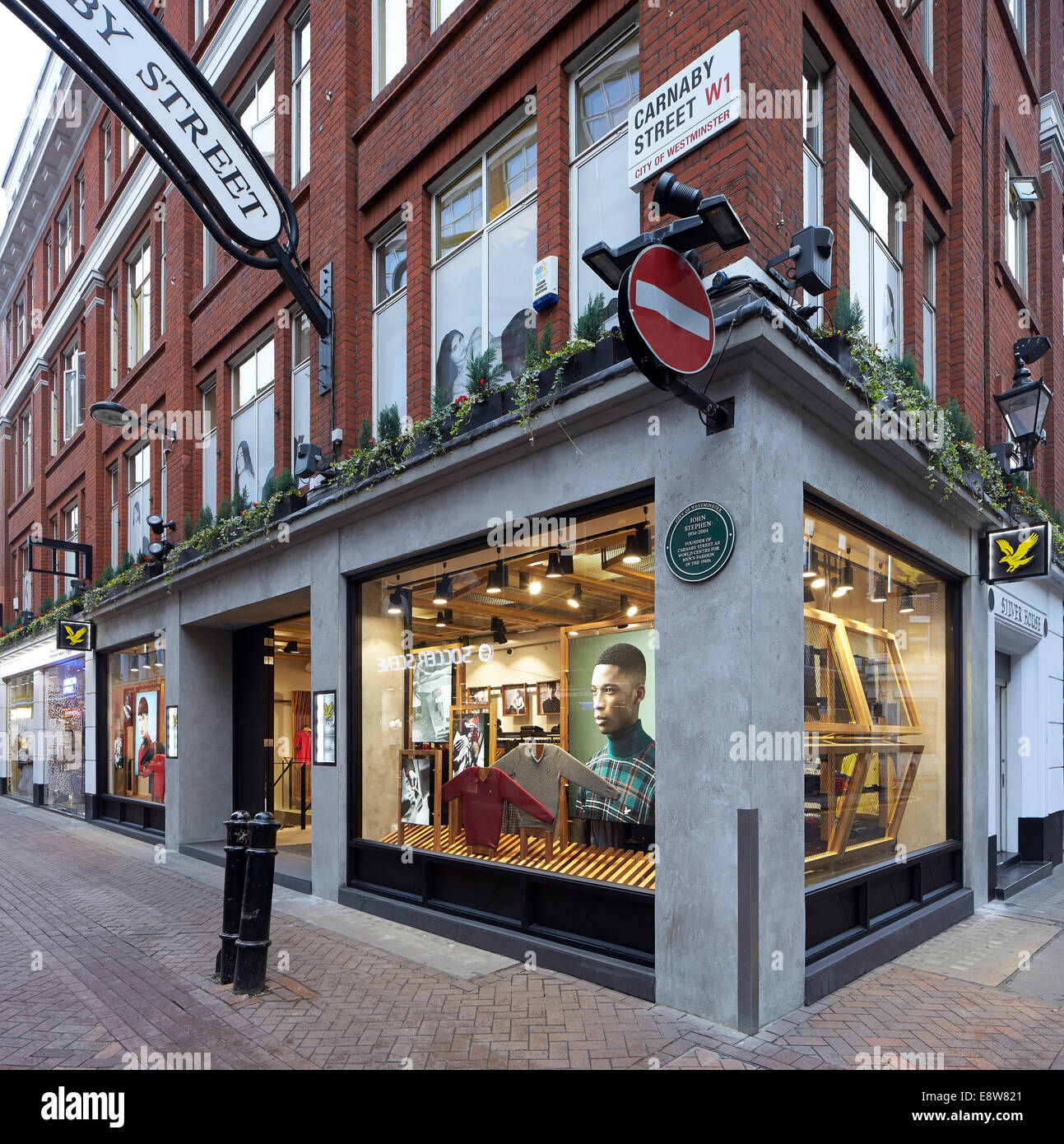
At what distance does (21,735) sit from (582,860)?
2126 cm

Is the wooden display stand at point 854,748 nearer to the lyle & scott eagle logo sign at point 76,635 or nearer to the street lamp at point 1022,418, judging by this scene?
the street lamp at point 1022,418

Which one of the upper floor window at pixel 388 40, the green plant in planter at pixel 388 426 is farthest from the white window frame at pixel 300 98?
the green plant in planter at pixel 388 426

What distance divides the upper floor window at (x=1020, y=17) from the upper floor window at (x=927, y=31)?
3.57m

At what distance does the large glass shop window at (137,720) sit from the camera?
48.8 ft

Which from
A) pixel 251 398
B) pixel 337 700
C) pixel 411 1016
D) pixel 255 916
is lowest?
pixel 411 1016

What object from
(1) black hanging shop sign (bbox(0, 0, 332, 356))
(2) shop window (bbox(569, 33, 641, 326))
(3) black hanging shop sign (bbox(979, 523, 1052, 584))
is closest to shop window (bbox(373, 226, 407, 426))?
(1) black hanging shop sign (bbox(0, 0, 332, 356))

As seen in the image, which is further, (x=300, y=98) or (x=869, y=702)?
(x=300, y=98)

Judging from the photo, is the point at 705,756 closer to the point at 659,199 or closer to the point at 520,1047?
the point at 520,1047

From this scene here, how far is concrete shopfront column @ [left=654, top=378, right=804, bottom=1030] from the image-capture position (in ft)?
18.6

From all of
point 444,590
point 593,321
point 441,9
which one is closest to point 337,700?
point 444,590

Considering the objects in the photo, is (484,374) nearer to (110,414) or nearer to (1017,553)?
(1017,553)

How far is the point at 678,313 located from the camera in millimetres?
5508

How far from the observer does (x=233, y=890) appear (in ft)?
21.5
